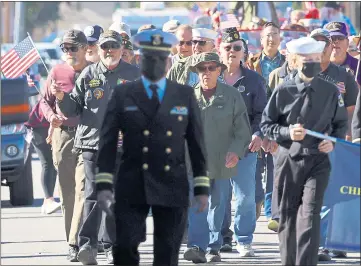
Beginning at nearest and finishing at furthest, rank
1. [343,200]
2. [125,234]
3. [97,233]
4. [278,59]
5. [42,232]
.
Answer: [125,234] → [343,200] → [97,233] → [42,232] → [278,59]

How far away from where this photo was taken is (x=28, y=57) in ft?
50.0

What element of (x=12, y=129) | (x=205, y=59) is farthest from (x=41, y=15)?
(x=205, y=59)

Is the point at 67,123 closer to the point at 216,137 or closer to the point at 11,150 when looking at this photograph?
the point at 216,137

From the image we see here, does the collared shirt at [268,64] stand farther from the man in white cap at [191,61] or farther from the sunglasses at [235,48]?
the sunglasses at [235,48]

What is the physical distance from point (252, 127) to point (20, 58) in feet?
9.78

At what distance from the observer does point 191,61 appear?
42.9ft

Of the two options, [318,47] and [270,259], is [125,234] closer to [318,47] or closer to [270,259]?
[318,47]

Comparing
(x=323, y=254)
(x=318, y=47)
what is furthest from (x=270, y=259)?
(x=318, y=47)

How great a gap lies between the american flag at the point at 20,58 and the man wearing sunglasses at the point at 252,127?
2301 millimetres

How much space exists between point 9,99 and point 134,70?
115 centimetres

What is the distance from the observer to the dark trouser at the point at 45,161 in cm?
1733

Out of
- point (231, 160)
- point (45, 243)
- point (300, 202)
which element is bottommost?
point (45, 243)

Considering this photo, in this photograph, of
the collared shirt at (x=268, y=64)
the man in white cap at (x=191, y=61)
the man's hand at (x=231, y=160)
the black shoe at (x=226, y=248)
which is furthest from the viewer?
the collared shirt at (x=268, y=64)

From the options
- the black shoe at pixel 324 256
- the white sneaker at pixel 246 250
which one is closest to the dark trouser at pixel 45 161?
the white sneaker at pixel 246 250
